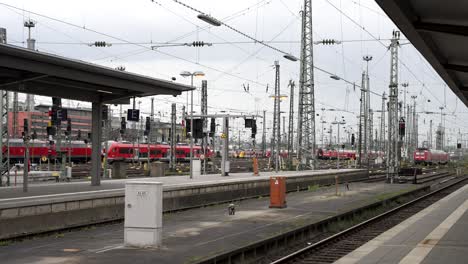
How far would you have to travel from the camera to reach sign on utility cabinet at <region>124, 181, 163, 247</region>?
11.0 metres

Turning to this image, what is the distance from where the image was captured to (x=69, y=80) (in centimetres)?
1878

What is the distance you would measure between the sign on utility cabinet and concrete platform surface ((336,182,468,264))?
377 cm

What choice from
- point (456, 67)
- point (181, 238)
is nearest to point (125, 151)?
point (456, 67)

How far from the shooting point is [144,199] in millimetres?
10992

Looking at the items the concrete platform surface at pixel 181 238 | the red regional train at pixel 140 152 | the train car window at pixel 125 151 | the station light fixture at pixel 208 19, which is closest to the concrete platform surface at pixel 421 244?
the concrete platform surface at pixel 181 238

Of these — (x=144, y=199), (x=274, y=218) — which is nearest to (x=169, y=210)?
(x=274, y=218)

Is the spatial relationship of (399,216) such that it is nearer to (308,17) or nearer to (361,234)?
(361,234)

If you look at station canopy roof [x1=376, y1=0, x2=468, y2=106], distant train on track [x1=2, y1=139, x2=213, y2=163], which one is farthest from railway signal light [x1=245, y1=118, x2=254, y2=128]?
station canopy roof [x1=376, y1=0, x2=468, y2=106]

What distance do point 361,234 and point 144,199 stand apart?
8373mm

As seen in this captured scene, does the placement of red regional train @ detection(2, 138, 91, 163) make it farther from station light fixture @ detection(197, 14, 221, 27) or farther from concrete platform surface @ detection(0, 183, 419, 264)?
concrete platform surface @ detection(0, 183, 419, 264)

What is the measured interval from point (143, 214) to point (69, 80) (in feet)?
30.2

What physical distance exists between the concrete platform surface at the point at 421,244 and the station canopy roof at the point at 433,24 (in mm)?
4532

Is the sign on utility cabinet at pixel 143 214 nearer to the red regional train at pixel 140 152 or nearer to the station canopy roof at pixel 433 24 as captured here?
the station canopy roof at pixel 433 24

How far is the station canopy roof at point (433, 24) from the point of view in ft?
33.5
